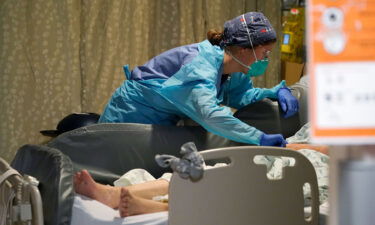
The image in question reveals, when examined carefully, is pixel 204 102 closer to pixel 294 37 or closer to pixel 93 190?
pixel 294 37

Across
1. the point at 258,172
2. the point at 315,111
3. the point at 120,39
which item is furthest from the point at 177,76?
the point at 315,111

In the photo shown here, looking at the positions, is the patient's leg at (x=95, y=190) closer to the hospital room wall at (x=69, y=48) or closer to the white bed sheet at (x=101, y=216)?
the white bed sheet at (x=101, y=216)

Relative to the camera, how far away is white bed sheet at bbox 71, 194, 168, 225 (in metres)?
1.71

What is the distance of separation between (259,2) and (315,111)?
3862mm

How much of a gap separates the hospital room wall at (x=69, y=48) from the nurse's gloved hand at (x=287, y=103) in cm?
141

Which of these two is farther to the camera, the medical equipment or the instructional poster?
the medical equipment

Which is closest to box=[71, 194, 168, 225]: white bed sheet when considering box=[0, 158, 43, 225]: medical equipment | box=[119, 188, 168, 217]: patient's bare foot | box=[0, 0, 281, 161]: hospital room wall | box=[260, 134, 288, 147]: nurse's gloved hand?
box=[119, 188, 168, 217]: patient's bare foot

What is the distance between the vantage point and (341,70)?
67cm

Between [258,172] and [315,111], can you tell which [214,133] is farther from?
[315,111]

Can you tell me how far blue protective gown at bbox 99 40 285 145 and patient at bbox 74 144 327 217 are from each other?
416 mm

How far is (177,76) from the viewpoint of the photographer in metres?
2.49

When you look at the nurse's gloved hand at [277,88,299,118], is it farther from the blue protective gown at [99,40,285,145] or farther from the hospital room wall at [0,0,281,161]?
the hospital room wall at [0,0,281,161]

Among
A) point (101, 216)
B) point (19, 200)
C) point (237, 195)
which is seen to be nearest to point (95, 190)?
point (101, 216)

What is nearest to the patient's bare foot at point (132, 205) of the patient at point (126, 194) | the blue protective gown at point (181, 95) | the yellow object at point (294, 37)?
the patient at point (126, 194)
